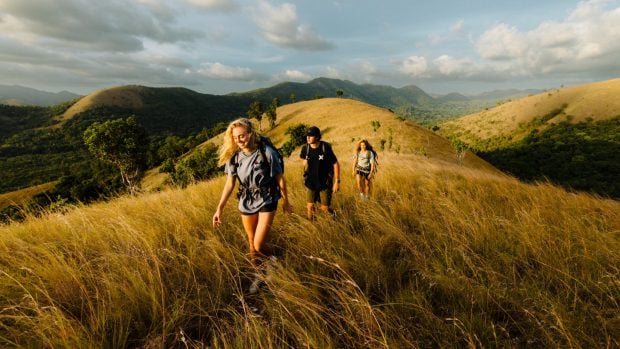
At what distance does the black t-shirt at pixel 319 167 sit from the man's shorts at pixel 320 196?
3.1 inches

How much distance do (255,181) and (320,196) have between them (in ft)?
6.94

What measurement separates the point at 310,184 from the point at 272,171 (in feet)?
6.02

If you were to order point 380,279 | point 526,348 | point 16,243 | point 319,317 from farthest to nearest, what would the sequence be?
1. point 16,243
2. point 380,279
3. point 319,317
4. point 526,348

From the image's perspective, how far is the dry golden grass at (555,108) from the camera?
92438 mm

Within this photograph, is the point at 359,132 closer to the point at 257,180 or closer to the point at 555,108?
the point at 257,180

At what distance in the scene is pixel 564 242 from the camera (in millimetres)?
2904

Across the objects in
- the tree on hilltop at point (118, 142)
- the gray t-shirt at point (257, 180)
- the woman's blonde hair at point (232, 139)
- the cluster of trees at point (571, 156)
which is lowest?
the cluster of trees at point (571, 156)

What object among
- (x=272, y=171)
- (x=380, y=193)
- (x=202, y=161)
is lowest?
(x=202, y=161)

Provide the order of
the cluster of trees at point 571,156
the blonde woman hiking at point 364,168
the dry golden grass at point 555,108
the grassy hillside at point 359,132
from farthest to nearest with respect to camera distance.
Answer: the dry golden grass at point 555,108, the cluster of trees at point 571,156, the grassy hillside at point 359,132, the blonde woman hiking at point 364,168

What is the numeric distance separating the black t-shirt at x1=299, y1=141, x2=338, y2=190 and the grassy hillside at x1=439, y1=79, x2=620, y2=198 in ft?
171

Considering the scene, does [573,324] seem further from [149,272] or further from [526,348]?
[149,272]

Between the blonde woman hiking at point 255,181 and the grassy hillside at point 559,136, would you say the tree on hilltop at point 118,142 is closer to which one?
the blonde woman hiking at point 255,181

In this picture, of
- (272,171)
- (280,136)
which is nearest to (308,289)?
(272,171)

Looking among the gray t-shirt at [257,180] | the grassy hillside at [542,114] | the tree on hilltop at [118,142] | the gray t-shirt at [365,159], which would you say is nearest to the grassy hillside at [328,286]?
the gray t-shirt at [257,180]
